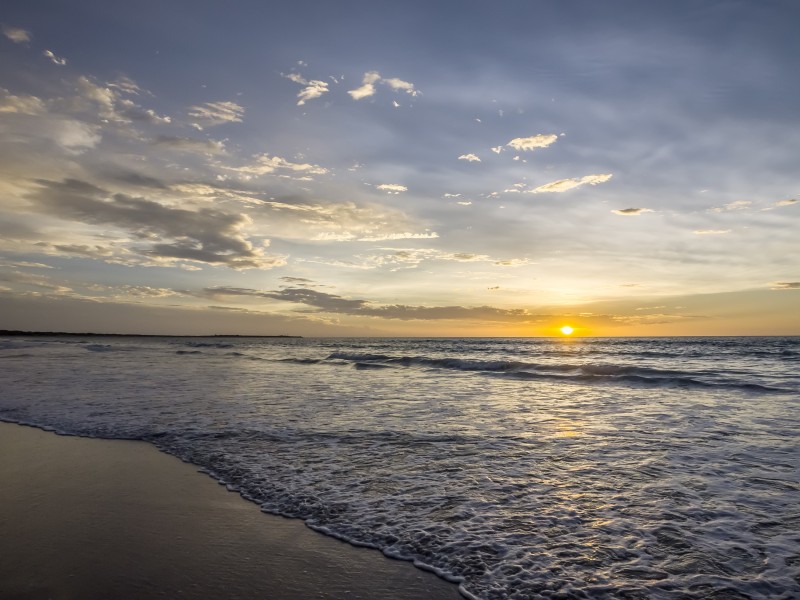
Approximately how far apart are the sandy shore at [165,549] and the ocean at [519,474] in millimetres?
377

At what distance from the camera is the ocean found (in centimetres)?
450

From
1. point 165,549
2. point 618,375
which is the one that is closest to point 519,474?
point 165,549

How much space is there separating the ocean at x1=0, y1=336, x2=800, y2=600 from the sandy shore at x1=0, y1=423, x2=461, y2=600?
377mm

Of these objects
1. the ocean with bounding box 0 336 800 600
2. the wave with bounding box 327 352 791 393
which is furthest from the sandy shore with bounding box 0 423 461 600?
the wave with bounding box 327 352 791 393

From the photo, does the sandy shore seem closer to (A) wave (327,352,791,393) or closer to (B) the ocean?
(B) the ocean

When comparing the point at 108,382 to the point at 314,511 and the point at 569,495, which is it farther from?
the point at 569,495

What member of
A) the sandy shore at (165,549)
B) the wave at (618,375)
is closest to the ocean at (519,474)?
the sandy shore at (165,549)

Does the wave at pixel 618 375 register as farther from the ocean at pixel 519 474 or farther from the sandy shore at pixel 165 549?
the sandy shore at pixel 165 549

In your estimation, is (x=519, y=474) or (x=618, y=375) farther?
(x=618, y=375)

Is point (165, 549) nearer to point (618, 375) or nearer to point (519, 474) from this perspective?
point (519, 474)

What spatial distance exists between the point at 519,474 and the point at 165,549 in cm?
487

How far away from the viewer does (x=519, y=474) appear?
729 centimetres

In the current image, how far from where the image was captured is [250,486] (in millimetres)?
6820

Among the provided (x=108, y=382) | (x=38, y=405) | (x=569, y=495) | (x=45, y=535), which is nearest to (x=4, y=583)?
(x=45, y=535)
